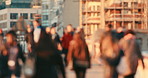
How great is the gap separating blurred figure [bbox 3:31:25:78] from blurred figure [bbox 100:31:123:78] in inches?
92.9

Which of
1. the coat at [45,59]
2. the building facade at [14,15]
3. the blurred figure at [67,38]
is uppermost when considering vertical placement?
the coat at [45,59]

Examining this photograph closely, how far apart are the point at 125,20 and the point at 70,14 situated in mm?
13033

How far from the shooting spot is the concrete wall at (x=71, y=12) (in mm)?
95688

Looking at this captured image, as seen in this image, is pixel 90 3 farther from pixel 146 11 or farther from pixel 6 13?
pixel 6 13

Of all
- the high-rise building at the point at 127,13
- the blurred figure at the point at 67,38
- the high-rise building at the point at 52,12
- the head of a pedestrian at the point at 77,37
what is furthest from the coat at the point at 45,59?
the high-rise building at the point at 52,12

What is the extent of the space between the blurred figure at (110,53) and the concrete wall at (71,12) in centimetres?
7896

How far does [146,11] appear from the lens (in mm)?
86688

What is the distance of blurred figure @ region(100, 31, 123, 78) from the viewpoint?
595 inches

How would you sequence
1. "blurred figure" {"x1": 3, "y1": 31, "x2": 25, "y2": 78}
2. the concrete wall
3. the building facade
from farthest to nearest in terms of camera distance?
the building facade < the concrete wall < "blurred figure" {"x1": 3, "y1": 31, "x2": 25, "y2": 78}

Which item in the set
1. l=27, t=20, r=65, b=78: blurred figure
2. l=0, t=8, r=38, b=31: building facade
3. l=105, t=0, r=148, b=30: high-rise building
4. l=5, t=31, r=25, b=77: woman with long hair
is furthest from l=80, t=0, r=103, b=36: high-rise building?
l=0, t=8, r=38, b=31: building facade

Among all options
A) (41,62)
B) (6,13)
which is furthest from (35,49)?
(6,13)

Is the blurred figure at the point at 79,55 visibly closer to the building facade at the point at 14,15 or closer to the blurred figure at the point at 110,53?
the blurred figure at the point at 110,53

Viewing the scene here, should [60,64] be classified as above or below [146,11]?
above

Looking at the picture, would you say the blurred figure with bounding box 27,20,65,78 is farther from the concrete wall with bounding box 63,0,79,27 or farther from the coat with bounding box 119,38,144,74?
the concrete wall with bounding box 63,0,79,27
